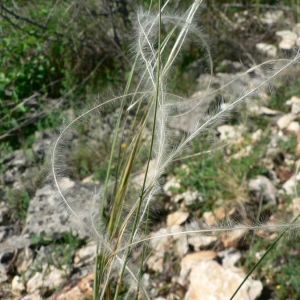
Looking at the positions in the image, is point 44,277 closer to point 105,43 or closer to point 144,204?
point 144,204

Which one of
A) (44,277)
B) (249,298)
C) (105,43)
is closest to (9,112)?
(105,43)

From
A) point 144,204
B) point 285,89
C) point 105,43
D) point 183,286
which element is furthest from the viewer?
point 105,43

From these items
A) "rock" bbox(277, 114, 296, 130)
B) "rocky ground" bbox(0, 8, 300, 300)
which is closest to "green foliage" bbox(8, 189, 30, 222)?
"rocky ground" bbox(0, 8, 300, 300)

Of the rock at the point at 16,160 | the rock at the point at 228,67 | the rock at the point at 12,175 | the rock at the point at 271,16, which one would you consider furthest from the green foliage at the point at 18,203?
the rock at the point at 271,16

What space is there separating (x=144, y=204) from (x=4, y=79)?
2.54 m

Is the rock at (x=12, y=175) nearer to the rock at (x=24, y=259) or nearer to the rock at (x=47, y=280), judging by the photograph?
the rock at (x=24, y=259)

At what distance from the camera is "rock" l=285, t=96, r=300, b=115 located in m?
3.21

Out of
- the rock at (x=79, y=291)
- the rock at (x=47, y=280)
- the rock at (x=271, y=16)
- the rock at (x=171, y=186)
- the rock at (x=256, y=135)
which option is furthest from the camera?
the rock at (x=271, y=16)

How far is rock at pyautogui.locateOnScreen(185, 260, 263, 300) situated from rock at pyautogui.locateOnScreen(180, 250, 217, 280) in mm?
58

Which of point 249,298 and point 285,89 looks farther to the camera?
point 285,89

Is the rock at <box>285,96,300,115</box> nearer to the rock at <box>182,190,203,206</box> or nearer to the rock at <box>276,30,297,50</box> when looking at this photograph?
the rock at <box>276,30,297,50</box>

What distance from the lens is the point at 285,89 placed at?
336cm

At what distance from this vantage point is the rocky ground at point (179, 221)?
227cm

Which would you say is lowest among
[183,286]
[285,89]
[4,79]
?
[183,286]
